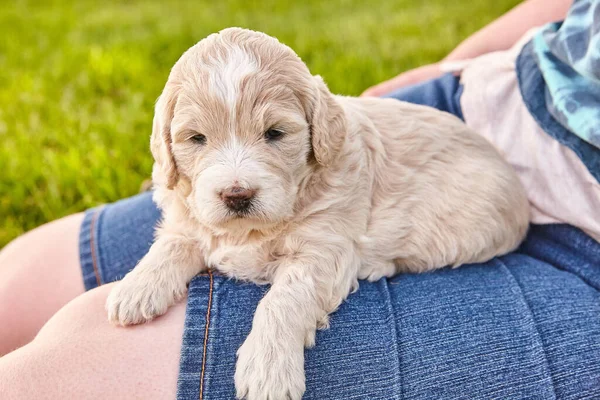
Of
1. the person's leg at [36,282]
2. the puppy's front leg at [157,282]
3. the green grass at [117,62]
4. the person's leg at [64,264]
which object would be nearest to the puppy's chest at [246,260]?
the puppy's front leg at [157,282]

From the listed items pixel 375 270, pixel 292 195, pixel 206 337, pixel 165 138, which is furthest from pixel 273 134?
pixel 206 337

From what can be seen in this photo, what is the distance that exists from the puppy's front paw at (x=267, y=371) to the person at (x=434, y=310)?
0.05 m

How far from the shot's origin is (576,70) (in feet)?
8.11

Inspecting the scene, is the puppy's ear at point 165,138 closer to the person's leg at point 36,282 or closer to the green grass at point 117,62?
the person's leg at point 36,282

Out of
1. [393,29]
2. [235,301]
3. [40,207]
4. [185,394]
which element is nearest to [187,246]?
[235,301]

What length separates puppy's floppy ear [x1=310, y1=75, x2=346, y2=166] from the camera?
7.67ft

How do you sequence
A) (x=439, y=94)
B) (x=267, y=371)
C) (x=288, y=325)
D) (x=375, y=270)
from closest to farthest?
(x=267, y=371) → (x=288, y=325) → (x=375, y=270) → (x=439, y=94)

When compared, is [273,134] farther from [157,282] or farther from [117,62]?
[117,62]

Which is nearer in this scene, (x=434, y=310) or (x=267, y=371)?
(x=267, y=371)

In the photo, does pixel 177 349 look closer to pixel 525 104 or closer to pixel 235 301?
pixel 235 301

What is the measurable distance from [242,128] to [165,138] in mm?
361

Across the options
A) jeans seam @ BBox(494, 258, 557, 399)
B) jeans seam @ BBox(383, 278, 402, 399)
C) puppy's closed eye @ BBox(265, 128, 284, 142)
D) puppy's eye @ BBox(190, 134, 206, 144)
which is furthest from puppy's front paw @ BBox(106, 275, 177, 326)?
jeans seam @ BBox(494, 258, 557, 399)

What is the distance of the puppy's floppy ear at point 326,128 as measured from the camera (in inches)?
92.0

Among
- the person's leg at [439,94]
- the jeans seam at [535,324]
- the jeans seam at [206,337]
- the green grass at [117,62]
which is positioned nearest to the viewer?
the jeans seam at [206,337]
